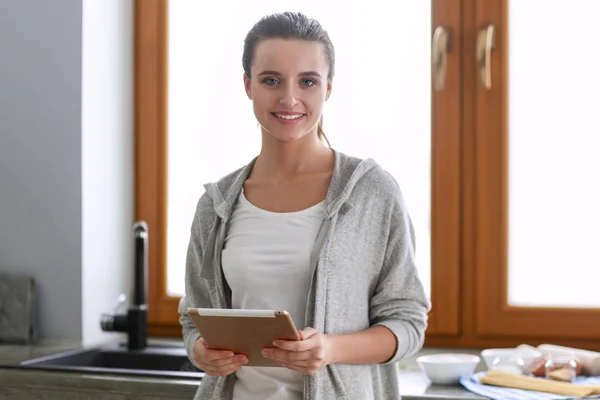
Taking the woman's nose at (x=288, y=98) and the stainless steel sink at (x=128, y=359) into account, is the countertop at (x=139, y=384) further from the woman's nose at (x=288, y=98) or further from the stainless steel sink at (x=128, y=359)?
the woman's nose at (x=288, y=98)

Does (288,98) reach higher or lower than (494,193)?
higher

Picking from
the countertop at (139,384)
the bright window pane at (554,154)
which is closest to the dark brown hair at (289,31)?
the countertop at (139,384)

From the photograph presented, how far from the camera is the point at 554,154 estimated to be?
90.7 inches

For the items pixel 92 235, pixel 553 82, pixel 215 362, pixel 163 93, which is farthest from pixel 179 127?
pixel 215 362

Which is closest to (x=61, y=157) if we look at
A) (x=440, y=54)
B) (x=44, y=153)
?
(x=44, y=153)

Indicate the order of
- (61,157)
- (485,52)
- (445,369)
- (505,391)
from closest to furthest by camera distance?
(505,391) < (445,369) < (485,52) < (61,157)

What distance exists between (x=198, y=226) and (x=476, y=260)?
3.10 feet

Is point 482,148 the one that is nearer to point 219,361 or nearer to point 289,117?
point 289,117

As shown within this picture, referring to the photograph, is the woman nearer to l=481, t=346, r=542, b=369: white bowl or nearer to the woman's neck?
the woman's neck

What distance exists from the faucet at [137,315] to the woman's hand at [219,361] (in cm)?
93

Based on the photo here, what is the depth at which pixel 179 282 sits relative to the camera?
2625 millimetres

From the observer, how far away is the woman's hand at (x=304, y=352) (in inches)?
52.8

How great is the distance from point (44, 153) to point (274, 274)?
1.22 m

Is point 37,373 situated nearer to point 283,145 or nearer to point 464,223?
point 283,145
